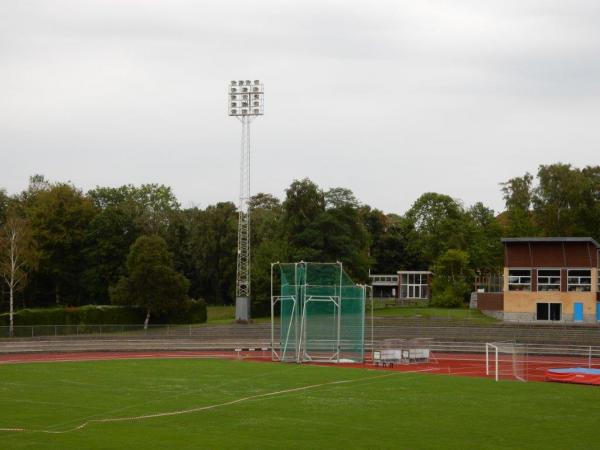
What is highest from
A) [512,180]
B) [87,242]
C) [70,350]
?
[512,180]

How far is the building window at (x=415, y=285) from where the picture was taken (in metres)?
104

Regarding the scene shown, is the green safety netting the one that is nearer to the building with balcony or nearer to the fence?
the fence

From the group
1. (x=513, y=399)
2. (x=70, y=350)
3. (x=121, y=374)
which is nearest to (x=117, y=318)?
(x=70, y=350)

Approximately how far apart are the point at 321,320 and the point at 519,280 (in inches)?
1090

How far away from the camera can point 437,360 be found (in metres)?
45.6

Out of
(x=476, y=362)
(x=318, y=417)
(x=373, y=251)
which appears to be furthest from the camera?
(x=373, y=251)

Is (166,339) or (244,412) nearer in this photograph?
(244,412)

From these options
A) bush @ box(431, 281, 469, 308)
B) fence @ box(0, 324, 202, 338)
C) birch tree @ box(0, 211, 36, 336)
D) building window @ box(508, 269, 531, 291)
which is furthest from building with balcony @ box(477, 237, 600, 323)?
birch tree @ box(0, 211, 36, 336)

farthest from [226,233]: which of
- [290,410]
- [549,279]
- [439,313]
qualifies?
[290,410]

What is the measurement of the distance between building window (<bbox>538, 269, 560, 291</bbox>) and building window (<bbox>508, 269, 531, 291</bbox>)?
92 cm

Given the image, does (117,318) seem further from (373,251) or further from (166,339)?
(373,251)

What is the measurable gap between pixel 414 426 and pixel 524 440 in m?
2.98

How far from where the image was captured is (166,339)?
55906 millimetres

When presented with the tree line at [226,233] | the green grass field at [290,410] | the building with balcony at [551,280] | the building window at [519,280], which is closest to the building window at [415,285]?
the tree line at [226,233]
